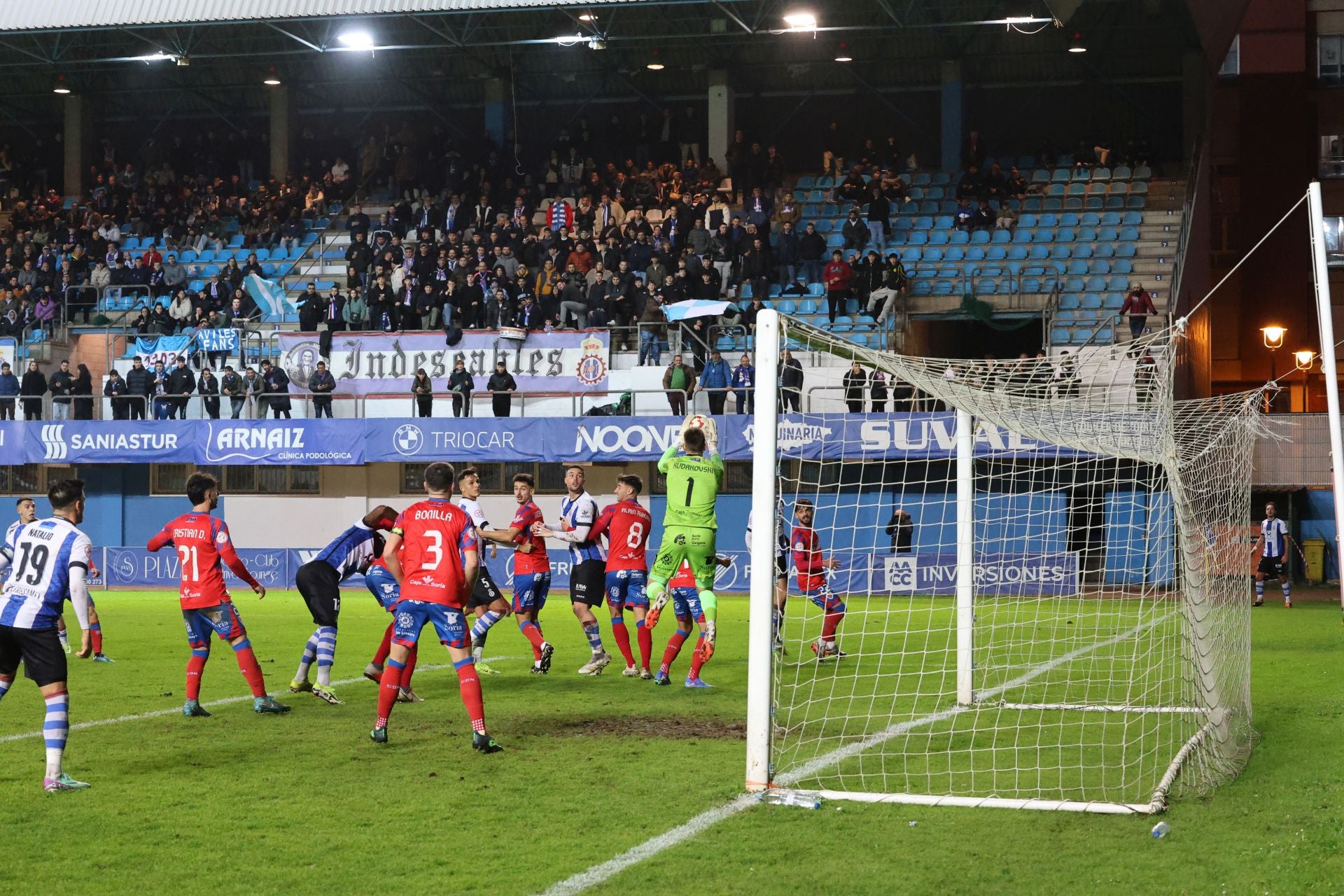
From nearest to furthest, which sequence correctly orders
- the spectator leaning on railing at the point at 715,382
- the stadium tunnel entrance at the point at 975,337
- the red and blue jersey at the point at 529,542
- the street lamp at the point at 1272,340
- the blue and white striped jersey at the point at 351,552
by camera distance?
the blue and white striped jersey at the point at 351,552
the red and blue jersey at the point at 529,542
the spectator leaning on railing at the point at 715,382
the stadium tunnel entrance at the point at 975,337
the street lamp at the point at 1272,340

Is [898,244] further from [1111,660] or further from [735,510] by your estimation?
[1111,660]

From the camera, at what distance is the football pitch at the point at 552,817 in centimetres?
643

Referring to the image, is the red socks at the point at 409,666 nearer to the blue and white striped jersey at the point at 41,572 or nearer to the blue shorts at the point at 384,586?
the blue shorts at the point at 384,586

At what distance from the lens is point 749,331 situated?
30094 mm

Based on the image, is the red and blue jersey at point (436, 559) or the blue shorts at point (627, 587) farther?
the blue shorts at point (627, 587)

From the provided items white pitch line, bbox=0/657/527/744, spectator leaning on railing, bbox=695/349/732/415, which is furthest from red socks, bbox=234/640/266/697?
spectator leaning on railing, bbox=695/349/732/415

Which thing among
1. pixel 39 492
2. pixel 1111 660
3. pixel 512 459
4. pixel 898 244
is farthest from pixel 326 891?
pixel 39 492

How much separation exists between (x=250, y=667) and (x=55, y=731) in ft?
10.2

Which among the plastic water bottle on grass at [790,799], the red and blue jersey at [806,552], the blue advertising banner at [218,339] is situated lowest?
the plastic water bottle on grass at [790,799]

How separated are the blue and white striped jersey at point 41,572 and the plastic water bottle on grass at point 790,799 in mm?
4188

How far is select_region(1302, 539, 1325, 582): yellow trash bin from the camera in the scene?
30438 millimetres

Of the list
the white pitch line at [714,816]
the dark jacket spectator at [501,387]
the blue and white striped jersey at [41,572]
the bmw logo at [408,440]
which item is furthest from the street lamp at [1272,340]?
the blue and white striped jersey at [41,572]

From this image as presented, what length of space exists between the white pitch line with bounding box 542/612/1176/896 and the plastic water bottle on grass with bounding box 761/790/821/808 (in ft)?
0.25

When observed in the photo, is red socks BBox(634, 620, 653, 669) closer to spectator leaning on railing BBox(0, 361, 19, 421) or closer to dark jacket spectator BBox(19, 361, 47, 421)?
dark jacket spectator BBox(19, 361, 47, 421)
